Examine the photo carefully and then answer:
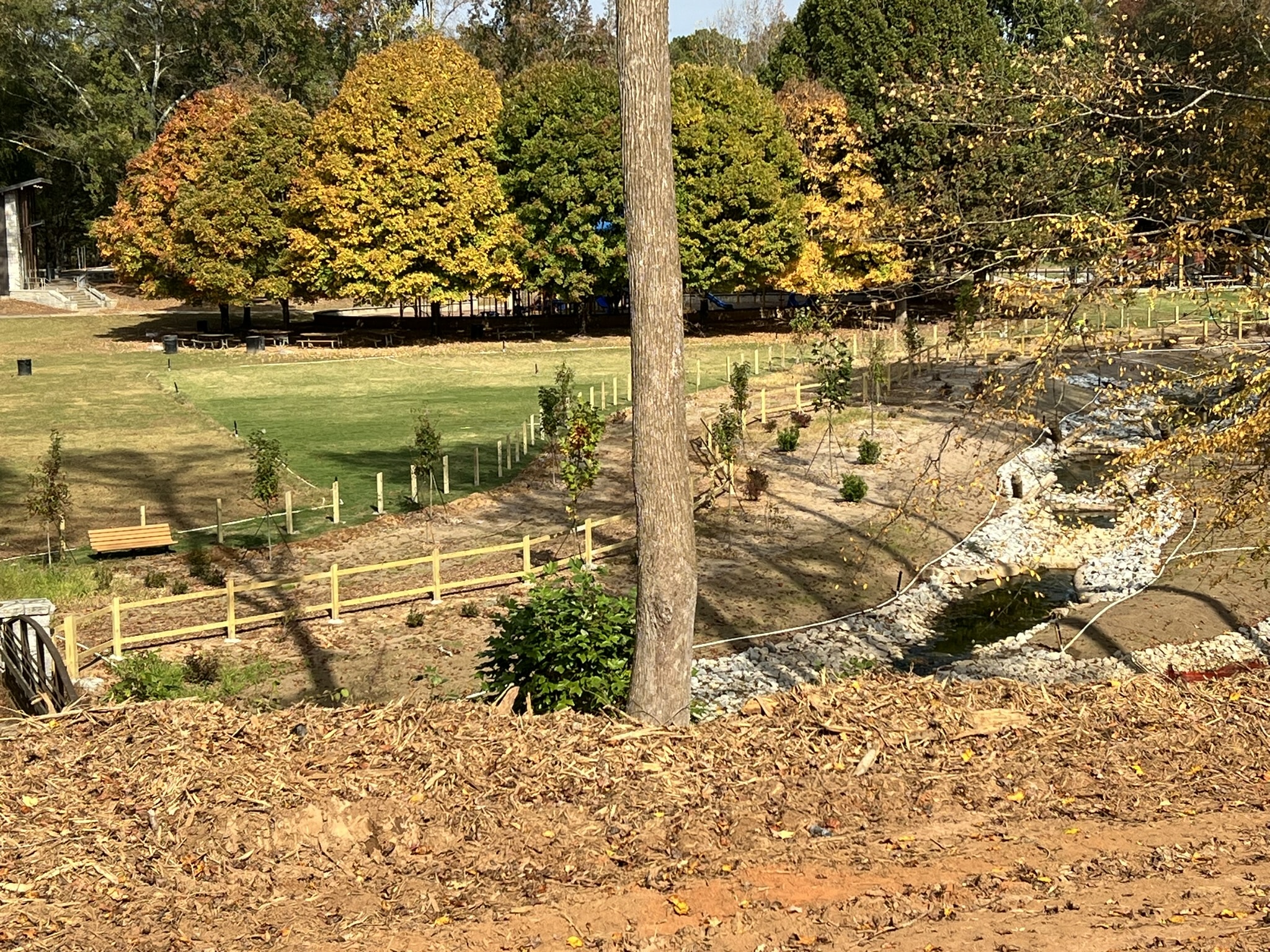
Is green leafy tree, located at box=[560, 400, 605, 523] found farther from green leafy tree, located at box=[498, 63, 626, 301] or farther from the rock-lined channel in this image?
green leafy tree, located at box=[498, 63, 626, 301]

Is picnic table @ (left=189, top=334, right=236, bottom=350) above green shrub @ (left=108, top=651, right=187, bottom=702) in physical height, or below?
above

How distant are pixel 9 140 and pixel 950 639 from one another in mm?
78972

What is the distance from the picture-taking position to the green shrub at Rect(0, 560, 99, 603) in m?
20.3

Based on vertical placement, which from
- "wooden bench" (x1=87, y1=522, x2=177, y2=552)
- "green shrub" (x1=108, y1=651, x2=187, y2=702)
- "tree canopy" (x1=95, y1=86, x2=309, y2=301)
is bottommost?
"wooden bench" (x1=87, y1=522, x2=177, y2=552)

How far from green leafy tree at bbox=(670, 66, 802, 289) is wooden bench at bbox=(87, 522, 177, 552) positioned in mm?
36587

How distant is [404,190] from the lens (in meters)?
56.8

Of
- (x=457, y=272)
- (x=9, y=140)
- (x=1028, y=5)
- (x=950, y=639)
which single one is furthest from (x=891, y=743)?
(x=9, y=140)

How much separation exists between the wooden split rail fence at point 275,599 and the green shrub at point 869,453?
8.54m

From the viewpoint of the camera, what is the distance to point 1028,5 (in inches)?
2544

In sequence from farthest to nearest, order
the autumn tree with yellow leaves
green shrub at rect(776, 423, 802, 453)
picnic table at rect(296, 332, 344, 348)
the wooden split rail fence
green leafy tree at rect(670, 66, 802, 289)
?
picnic table at rect(296, 332, 344, 348) < the autumn tree with yellow leaves < green leafy tree at rect(670, 66, 802, 289) < green shrub at rect(776, 423, 802, 453) < the wooden split rail fence

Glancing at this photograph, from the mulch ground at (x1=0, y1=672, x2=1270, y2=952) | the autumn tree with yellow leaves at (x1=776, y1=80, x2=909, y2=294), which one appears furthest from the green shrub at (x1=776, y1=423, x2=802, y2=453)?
the autumn tree with yellow leaves at (x1=776, y1=80, x2=909, y2=294)

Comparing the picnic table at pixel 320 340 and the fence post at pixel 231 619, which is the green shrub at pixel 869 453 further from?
the picnic table at pixel 320 340

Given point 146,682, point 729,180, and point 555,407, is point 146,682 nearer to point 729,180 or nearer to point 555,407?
point 555,407

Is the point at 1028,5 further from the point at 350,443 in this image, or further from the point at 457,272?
the point at 350,443
